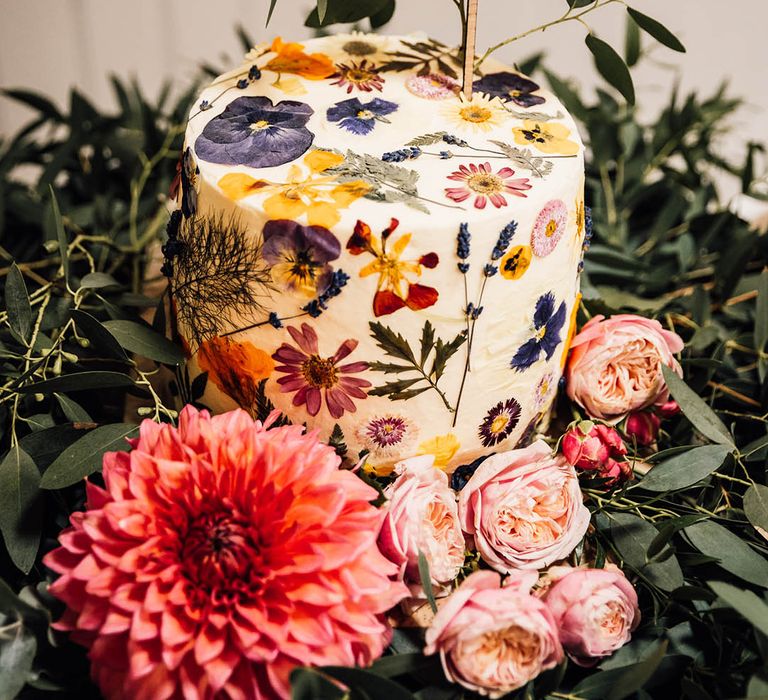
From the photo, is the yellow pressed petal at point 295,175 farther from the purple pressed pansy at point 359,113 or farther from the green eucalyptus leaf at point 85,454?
the green eucalyptus leaf at point 85,454

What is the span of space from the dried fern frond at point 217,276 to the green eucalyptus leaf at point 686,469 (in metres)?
0.25

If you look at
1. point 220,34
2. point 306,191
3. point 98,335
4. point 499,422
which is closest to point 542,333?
point 499,422

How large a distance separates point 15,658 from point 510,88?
0.44 meters

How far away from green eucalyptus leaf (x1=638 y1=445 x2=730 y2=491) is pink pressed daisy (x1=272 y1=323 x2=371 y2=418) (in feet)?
0.60

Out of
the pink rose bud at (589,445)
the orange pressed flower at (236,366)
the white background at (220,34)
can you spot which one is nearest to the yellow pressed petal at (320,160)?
the orange pressed flower at (236,366)

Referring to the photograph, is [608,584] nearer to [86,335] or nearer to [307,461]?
[307,461]

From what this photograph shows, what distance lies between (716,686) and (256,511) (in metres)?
0.27

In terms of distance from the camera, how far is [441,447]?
19.6 inches

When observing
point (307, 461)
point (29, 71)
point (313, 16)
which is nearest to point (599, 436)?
point (307, 461)

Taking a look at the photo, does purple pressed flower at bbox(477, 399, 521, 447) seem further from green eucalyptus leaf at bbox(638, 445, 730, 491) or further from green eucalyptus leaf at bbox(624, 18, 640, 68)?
green eucalyptus leaf at bbox(624, 18, 640, 68)

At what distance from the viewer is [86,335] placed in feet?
1.67

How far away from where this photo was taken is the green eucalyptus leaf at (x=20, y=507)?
1.49ft

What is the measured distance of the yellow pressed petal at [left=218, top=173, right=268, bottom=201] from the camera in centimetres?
45

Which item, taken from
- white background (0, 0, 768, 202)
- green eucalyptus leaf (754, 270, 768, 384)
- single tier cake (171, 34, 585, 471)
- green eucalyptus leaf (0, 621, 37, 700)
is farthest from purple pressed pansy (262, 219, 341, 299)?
white background (0, 0, 768, 202)
